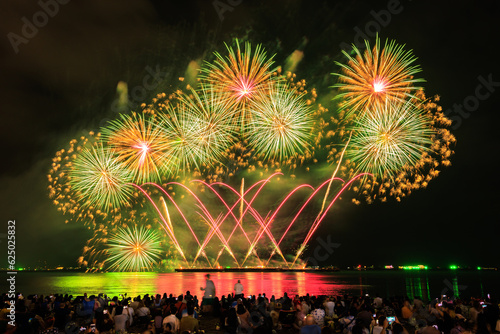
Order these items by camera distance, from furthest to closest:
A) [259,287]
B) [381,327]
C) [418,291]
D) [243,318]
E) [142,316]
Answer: [418,291]
[259,287]
[142,316]
[243,318]
[381,327]

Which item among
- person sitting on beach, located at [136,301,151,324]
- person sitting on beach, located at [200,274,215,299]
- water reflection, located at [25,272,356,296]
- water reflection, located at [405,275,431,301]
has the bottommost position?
water reflection, located at [405,275,431,301]

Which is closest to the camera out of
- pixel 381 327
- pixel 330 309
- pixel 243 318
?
pixel 381 327

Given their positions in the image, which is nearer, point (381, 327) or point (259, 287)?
point (381, 327)

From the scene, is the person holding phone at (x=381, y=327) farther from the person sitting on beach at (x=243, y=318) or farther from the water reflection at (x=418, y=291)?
the water reflection at (x=418, y=291)

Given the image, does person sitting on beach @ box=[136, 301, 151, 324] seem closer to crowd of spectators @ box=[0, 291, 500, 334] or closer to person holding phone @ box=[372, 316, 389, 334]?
crowd of spectators @ box=[0, 291, 500, 334]

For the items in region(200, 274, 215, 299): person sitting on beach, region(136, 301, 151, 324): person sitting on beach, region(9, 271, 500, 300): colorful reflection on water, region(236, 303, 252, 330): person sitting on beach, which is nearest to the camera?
region(236, 303, 252, 330): person sitting on beach

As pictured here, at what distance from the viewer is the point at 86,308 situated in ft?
57.2

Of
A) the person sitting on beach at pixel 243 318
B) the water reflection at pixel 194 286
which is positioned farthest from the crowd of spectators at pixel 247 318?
the water reflection at pixel 194 286

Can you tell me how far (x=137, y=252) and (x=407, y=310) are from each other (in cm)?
5327

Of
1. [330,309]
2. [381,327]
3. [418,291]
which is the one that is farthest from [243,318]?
[418,291]

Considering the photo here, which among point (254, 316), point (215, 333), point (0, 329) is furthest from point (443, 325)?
point (0, 329)

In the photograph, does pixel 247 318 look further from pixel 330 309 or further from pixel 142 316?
pixel 330 309

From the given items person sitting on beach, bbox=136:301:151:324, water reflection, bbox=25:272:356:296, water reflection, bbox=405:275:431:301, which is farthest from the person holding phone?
water reflection, bbox=405:275:431:301

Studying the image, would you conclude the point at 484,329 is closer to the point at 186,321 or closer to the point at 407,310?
the point at 407,310
